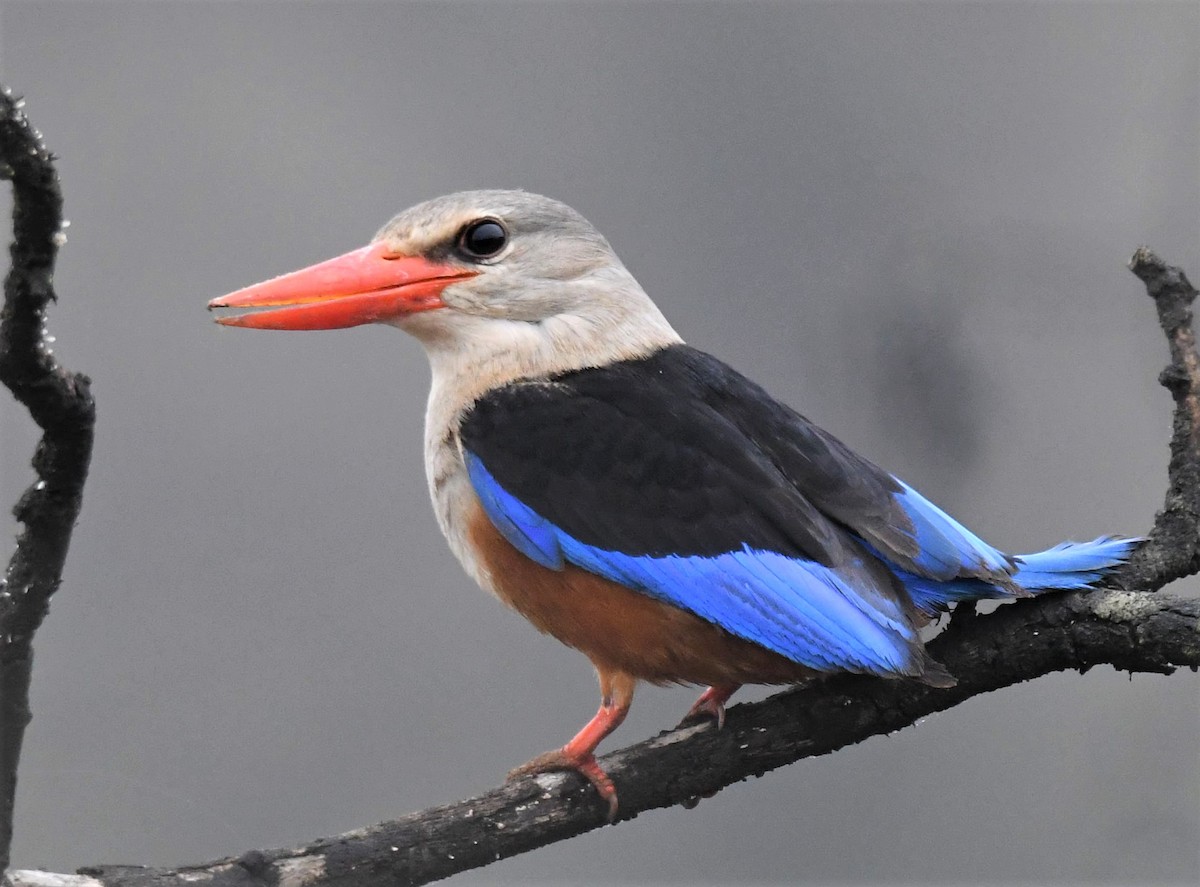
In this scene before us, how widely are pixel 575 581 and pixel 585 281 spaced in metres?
0.50

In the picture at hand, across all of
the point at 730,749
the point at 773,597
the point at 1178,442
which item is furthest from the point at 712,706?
the point at 1178,442

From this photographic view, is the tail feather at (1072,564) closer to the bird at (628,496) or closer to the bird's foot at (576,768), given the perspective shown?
the bird at (628,496)

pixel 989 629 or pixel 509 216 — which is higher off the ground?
pixel 509 216

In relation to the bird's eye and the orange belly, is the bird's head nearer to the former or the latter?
the bird's eye

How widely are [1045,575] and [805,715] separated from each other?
334mm

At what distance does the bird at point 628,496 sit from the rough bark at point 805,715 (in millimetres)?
42

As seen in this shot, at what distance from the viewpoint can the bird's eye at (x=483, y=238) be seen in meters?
1.80

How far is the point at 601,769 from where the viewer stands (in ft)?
5.05

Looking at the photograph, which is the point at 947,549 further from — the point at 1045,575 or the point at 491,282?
the point at 491,282

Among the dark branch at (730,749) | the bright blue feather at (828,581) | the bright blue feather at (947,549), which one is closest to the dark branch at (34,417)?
the dark branch at (730,749)

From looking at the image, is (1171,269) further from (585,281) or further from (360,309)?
(360,309)

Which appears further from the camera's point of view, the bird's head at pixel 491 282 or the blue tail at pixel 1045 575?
the bird's head at pixel 491 282

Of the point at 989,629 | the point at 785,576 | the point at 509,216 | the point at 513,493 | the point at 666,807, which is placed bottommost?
the point at 666,807

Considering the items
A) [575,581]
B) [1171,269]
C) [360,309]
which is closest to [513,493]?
[575,581]
